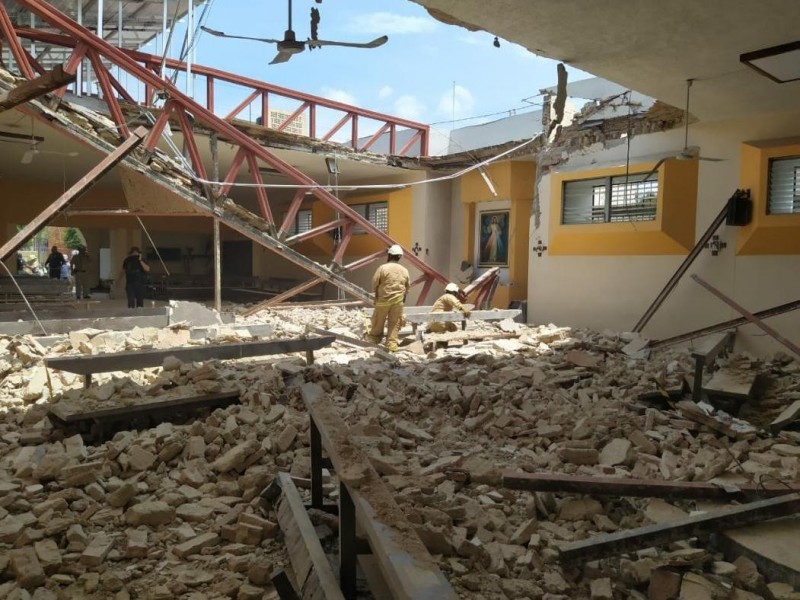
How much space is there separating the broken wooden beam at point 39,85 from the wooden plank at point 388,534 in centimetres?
324

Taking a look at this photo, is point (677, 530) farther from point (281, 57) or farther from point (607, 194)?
point (607, 194)

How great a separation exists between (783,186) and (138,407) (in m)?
8.78

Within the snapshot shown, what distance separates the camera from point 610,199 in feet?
34.1

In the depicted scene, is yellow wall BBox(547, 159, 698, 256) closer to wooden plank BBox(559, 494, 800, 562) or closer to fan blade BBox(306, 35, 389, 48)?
fan blade BBox(306, 35, 389, 48)

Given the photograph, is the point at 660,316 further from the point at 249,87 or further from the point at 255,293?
the point at 255,293

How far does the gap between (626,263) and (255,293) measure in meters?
12.1

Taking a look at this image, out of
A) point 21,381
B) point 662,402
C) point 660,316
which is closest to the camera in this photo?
point 662,402

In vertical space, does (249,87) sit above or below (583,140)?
above

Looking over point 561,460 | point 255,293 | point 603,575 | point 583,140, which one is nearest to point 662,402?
point 561,460

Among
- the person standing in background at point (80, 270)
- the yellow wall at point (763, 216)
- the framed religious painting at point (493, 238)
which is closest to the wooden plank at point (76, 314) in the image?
the person standing in background at point (80, 270)

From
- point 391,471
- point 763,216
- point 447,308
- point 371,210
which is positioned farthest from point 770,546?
point 371,210

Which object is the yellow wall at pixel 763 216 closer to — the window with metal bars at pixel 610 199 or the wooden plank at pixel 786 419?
the window with metal bars at pixel 610 199

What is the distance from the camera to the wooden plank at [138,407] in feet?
14.7

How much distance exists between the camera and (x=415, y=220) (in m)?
15.8
